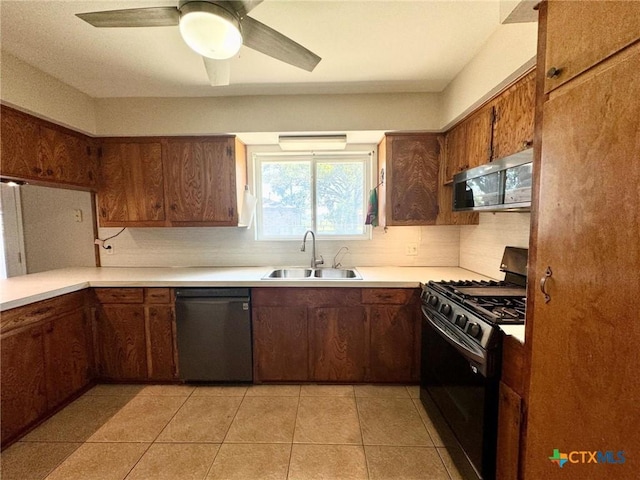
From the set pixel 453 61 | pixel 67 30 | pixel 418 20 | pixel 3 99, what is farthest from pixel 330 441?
pixel 3 99

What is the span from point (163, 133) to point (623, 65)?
2817mm

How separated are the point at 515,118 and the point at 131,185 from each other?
301cm

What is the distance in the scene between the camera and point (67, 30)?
1.55 metres

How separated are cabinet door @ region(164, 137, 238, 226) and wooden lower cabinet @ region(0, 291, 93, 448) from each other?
3.50 ft

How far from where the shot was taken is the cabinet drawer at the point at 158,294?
222 cm

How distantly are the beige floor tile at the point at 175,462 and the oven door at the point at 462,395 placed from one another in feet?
4.63

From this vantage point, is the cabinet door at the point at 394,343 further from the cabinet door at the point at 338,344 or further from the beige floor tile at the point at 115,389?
the beige floor tile at the point at 115,389

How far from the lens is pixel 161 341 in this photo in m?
2.26

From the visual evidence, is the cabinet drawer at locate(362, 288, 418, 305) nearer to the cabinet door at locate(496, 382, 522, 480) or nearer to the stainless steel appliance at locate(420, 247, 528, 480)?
the stainless steel appliance at locate(420, 247, 528, 480)

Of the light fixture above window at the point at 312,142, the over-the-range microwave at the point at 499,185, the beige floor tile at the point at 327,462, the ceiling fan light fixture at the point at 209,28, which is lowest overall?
the beige floor tile at the point at 327,462

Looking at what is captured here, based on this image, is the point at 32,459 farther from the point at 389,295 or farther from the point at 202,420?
the point at 389,295

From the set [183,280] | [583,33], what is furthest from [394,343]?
[583,33]

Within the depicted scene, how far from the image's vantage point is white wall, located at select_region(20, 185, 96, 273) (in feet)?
8.95

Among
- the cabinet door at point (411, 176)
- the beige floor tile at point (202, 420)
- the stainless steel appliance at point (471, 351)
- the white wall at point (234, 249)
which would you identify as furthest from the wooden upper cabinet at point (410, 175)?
the beige floor tile at point (202, 420)
